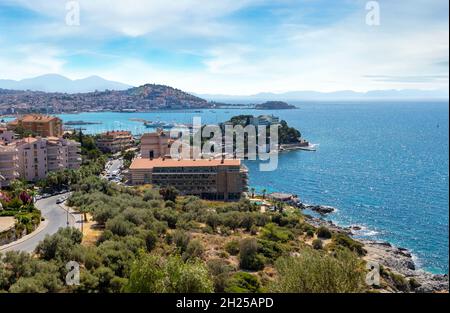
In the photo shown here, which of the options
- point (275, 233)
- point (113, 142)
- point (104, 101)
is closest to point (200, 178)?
point (275, 233)

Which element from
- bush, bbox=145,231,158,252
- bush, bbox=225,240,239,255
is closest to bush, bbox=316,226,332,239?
bush, bbox=225,240,239,255

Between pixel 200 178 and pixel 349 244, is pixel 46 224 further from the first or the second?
pixel 200 178

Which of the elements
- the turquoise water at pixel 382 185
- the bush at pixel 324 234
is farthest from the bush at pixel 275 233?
the turquoise water at pixel 382 185

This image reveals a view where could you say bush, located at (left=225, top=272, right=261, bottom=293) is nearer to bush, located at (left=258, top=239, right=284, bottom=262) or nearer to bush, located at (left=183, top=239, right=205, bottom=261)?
bush, located at (left=183, top=239, right=205, bottom=261)
